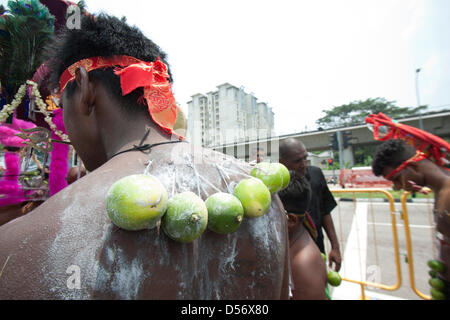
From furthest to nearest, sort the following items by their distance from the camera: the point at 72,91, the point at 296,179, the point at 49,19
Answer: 1. the point at 296,179
2. the point at 49,19
3. the point at 72,91

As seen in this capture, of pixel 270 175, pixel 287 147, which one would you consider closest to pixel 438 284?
pixel 287 147

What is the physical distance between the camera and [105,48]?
52.9 inches

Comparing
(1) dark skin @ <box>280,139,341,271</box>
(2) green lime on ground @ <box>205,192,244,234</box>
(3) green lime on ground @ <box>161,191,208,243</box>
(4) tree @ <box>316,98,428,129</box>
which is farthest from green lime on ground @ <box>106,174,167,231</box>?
(4) tree @ <box>316,98,428,129</box>

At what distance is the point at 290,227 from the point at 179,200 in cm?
181

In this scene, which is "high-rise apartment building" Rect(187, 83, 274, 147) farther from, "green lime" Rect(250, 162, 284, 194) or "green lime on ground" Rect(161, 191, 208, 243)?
"green lime on ground" Rect(161, 191, 208, 243)

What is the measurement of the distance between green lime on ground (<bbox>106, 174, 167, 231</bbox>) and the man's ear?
72 centimetres

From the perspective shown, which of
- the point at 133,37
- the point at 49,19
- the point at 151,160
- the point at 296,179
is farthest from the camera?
the point at 296,179

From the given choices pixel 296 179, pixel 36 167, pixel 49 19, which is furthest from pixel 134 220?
pixel 36 167

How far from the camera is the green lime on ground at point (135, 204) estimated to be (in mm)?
724

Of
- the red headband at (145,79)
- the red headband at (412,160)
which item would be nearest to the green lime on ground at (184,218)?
the red headband at (145,79)

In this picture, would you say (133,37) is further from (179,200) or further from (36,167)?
(36,167)

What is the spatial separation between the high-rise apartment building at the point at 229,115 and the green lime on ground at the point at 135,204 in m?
2.02

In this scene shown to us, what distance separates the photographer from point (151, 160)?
105 centimetres

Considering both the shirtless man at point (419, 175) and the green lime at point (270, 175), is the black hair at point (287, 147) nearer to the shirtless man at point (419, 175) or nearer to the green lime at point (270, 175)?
the shirtless man at point (419, 175)
